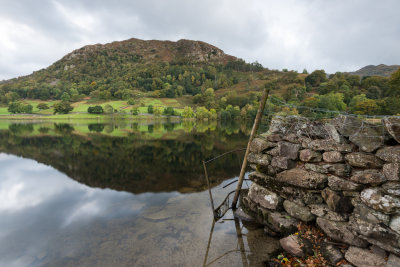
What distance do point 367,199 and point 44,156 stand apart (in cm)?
3498

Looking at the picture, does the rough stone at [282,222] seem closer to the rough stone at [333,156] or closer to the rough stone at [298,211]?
the rough stone at [298,211]

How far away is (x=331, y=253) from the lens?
629 centimetres

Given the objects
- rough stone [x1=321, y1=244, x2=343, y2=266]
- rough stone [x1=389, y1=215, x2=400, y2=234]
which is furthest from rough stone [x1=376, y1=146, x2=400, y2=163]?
rough stone [x1=321, y1=244, x2=343, y2=266]

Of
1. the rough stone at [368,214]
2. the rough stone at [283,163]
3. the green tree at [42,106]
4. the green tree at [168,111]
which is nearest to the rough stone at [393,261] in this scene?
the rough stone at [368,214]

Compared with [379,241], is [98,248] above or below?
below

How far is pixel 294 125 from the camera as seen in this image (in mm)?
8750

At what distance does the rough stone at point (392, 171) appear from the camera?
5102mm

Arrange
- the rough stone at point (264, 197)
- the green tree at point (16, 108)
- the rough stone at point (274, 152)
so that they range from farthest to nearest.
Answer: the green tree at point (16, 108) → the rough stone at point (274, 152) → the rough stone at point (264, 197)

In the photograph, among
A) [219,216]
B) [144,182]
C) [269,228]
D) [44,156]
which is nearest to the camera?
[269,228]

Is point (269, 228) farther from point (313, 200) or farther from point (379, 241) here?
point (379, 241)

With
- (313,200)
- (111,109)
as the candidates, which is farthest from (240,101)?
(313,200)

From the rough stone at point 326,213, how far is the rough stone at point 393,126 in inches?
121

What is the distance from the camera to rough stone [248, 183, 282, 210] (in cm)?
858

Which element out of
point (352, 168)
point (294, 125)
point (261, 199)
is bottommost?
point (261, 199)
